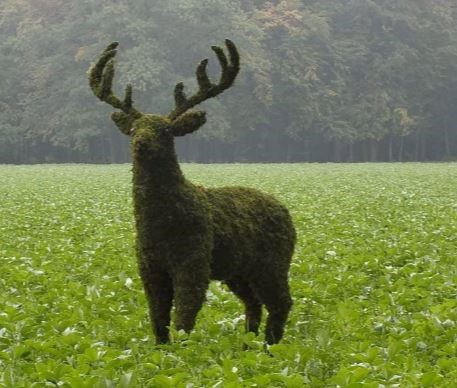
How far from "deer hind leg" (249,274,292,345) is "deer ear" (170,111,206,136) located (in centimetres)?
134

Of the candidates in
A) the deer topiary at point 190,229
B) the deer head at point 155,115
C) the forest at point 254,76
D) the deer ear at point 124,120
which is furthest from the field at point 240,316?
the forest at point 254,76

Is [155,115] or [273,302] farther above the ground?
[155,115]

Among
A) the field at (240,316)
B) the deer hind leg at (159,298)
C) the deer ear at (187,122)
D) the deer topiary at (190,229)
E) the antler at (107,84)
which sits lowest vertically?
the field at (240,316)

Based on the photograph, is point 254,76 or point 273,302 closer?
point 273,302

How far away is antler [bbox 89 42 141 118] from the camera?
615 centimetres

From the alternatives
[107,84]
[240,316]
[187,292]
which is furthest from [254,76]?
[187,292]

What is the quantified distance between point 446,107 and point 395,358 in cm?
7416

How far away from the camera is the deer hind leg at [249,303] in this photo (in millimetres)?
6738

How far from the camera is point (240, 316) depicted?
24.2 feet

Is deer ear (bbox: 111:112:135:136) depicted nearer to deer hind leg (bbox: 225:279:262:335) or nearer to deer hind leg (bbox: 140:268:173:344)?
deer hind leg (bbox: 140:268:173:344)

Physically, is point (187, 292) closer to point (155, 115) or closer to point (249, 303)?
point (249, 303)

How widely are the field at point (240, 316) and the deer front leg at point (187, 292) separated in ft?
0.47

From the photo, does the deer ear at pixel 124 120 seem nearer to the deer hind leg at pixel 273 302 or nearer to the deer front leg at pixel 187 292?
the deer front leg at pixel 187 292

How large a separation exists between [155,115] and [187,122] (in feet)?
0.89
